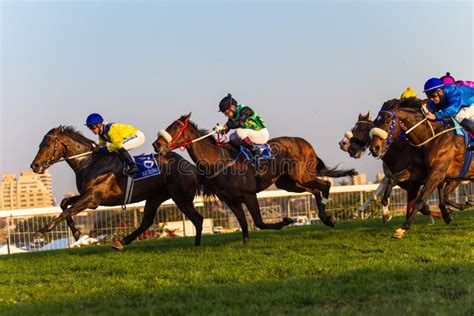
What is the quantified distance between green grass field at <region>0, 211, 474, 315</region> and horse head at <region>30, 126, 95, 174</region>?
5.00 ft

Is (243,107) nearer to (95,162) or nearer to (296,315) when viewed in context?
(95,162)

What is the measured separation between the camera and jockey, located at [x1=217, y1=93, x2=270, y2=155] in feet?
33.1

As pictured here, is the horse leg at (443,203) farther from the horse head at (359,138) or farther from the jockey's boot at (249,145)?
the jockey's boot at (249,145)

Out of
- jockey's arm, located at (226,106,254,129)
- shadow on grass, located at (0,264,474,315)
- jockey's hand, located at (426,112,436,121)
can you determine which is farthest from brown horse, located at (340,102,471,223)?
shadow on grass, located at (0,264,474,315)

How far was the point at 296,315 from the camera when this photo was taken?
15.7 ft

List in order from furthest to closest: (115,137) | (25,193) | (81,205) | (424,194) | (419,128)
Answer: (25,193) → (115,137) → (81,205) → (419,128) → (424,194)

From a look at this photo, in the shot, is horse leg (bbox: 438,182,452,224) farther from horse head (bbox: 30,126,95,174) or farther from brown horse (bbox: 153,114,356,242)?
horse head (bbox: 30,126,95,174)

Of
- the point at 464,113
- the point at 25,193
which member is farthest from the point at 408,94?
the point at 25,193

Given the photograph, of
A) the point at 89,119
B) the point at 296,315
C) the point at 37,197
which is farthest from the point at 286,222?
the point at 37,197

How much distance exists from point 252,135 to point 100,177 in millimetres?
2397

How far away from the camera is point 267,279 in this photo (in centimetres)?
643

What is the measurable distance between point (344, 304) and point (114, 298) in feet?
6.66

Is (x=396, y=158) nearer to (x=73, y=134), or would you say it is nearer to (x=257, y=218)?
(x=257, y=218)

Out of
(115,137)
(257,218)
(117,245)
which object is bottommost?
(117,245)
